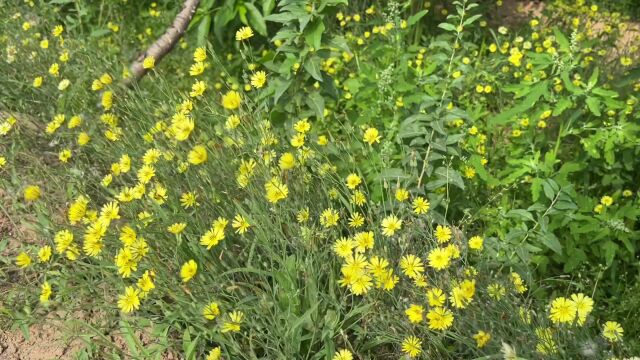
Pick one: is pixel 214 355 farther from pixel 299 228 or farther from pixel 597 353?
pixel 597 353

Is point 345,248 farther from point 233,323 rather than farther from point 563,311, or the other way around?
point 563,311

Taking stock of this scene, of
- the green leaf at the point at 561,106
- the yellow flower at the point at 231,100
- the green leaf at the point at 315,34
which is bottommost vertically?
the green leaf at the point at 561,106

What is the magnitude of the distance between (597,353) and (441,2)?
368 cm

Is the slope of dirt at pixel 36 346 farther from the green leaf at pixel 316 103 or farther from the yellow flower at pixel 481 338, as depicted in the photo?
the yellow flower at pixel 481 338

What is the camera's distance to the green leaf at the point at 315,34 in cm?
246

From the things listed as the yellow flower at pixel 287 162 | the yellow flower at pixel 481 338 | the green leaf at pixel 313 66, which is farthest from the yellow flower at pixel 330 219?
the green leaf at pixel 313 66

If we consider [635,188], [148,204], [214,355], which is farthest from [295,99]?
[635,188]

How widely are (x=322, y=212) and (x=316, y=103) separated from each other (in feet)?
2.31

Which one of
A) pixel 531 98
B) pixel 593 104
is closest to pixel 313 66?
pixel 531 98

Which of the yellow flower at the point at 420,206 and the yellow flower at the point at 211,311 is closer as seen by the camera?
the yellow flower at the point at 211,311

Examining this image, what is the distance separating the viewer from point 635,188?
272cm

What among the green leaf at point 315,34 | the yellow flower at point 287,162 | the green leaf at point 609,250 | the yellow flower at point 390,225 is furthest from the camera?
the green leaf at point 315,34

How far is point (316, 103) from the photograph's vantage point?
2.58 metres

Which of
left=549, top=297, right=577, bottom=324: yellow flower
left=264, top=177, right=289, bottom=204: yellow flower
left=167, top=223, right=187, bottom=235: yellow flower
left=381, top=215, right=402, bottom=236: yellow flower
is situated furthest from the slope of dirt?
left=549, top=297, right=577, bottom=324: yellow flower
